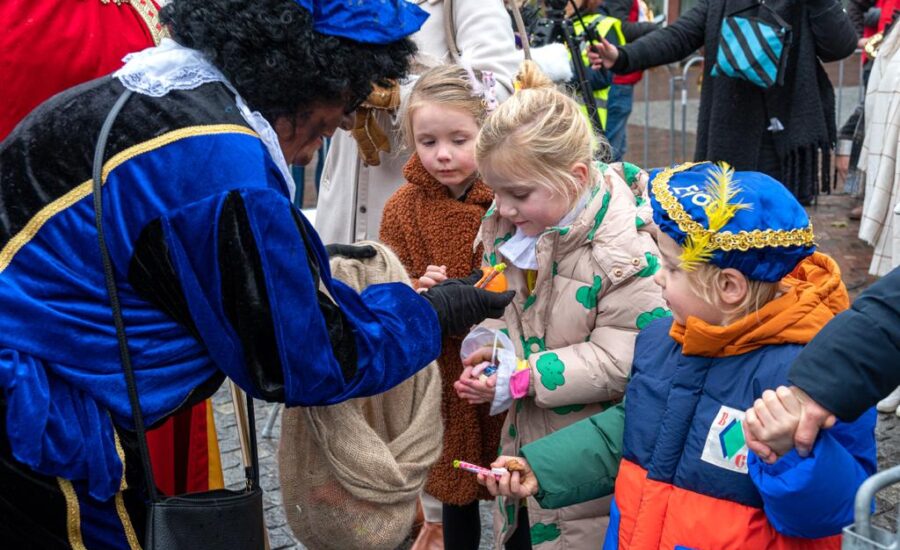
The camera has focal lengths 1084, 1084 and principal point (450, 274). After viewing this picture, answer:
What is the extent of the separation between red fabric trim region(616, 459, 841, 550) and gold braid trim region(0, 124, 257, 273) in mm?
1063

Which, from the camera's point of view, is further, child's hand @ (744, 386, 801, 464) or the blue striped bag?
the blue striped bag

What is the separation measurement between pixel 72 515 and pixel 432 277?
1158mm

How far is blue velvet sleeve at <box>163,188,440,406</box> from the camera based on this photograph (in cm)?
183

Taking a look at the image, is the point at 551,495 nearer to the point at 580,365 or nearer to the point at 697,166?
the point at 580,365

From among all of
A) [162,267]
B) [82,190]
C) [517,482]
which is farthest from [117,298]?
[517,482]

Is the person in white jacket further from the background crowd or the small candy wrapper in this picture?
the small candy wrapper

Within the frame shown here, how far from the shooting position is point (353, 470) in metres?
2.29

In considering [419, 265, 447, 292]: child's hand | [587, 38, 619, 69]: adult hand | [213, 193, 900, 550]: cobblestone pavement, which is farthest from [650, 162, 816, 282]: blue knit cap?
[587, 38, 619, 69]: adult hand

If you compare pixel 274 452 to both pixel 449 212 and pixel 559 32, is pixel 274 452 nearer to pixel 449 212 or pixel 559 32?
pixel 449 212

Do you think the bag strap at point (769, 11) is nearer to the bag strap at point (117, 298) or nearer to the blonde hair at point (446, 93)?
the blonde hair at point (446, 93)

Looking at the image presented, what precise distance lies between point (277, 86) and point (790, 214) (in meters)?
0.99

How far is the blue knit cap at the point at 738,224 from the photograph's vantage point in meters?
2.02

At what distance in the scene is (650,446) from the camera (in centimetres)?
220

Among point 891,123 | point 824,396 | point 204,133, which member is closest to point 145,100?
point 204,133
